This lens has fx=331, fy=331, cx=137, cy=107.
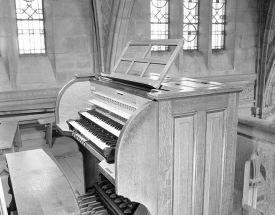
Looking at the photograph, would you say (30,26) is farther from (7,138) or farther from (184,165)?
(184,165)

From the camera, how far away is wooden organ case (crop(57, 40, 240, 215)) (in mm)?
2445

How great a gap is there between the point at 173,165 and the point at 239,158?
0.94 metres

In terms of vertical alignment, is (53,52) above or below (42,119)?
above

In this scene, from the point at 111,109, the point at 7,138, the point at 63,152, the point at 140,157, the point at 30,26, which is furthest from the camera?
the point at 30,26

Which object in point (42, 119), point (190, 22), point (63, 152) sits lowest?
point (63, 152)

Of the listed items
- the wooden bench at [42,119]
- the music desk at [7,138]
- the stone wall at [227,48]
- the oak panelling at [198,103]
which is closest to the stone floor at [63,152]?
the wooden bench at [42,119]

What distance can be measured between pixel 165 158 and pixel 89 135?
3.06 ft

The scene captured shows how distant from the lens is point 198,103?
8.84ft

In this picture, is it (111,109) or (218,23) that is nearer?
(111,109)

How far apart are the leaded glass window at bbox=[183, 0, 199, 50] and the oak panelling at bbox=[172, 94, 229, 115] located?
20.9 ft

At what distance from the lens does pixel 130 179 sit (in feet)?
8.03

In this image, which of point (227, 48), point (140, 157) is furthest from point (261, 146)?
point (227, 48)

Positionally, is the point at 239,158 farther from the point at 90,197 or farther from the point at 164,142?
the point at 90,197

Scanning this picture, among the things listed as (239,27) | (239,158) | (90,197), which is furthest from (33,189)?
(239,27)
